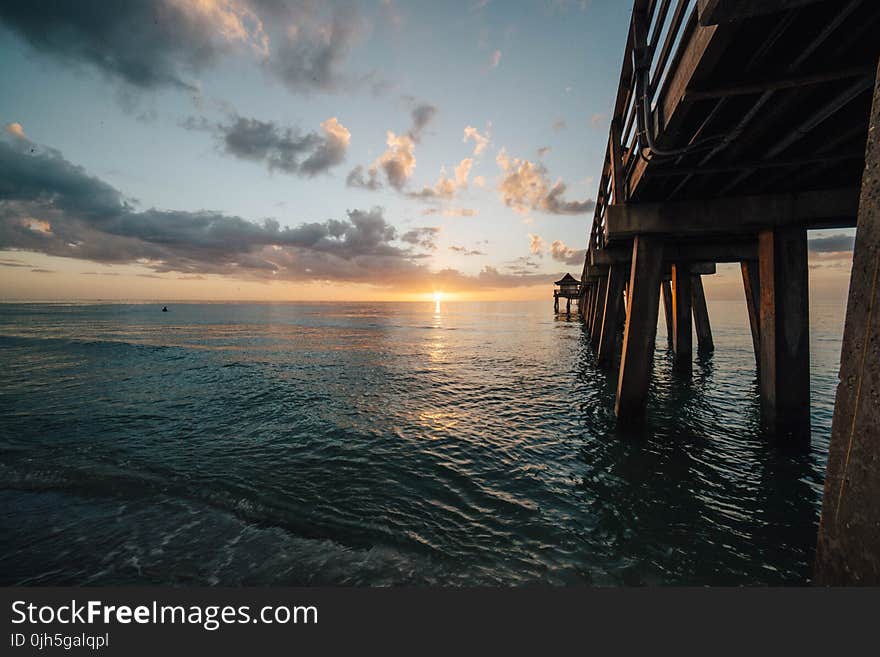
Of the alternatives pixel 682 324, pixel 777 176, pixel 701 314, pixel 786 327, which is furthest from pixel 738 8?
pixel 701 314

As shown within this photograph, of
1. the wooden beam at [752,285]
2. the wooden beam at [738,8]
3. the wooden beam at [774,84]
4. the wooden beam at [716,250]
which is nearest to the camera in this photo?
the wooden beam at [738,8]

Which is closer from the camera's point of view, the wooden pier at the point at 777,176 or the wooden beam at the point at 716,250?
the wooden pier at the point at 777,176

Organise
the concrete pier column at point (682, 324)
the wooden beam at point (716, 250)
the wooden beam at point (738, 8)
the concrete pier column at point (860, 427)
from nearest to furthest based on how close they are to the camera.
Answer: the concrete pier column at point (860, 427) → the wooden beam at point (738, 8) → the wooden beam at point (716, 250) → the concrete pier column at point (682, 324)

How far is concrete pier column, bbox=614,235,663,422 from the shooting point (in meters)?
6.99

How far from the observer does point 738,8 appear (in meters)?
2.57

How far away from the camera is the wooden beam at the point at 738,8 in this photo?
250 cm

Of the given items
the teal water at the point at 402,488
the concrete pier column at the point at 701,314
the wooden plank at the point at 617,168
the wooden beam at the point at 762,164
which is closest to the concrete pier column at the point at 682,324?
the teal water at the point at 402,488

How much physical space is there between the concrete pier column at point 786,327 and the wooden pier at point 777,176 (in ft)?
0.07

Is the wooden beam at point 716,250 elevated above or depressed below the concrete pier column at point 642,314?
above

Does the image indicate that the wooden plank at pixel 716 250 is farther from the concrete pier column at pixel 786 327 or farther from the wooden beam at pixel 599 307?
the wooden beam at pixel 599 307

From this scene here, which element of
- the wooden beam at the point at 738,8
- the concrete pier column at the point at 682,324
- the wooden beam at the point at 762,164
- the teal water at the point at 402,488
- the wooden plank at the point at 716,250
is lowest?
the teal water at the point at 402,488

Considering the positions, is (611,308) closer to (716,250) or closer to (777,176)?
(716,250)

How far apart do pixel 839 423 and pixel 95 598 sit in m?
6.22

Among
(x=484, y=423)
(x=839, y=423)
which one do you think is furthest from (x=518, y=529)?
(x=484, y=423)
